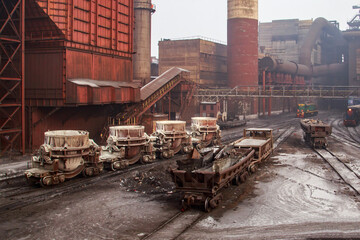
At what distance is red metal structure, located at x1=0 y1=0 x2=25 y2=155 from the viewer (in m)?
22.9

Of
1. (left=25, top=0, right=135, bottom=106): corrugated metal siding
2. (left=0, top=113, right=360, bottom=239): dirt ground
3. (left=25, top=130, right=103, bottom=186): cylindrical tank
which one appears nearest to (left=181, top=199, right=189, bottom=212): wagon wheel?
(left=0, top=113, right=360, bottom=239): dirt ground

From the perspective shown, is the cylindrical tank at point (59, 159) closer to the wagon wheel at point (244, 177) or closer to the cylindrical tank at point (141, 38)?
the wagon wheel at point (244, 177)

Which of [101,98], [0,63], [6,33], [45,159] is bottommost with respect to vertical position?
[45,159]

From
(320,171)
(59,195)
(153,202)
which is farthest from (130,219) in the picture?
(320,171)

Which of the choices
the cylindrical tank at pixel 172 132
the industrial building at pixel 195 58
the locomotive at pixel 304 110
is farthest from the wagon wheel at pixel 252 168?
the locomotive at pixel 304 110

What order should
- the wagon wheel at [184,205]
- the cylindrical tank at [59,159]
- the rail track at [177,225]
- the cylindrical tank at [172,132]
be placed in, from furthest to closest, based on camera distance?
the cylindrical tank at [172,132] < the cylindrical tank at [59,159] < the wagon wheel at [184,205] < the rail track at [177,225]

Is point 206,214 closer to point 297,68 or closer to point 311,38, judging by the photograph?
point 297,68

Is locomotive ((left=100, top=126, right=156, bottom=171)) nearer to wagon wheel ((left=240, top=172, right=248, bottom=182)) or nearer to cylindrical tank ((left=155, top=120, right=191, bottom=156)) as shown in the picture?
cylindrical tank ((left=155, top=120, right=191, bottom=156))

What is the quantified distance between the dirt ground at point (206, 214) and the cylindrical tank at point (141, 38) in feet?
118

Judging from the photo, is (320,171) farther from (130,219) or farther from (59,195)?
(59,195)

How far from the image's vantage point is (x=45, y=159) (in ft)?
51.8

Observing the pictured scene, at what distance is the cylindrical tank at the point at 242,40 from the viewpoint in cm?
6078

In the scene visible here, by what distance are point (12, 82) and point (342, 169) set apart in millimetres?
21766

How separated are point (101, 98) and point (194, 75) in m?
37.0
